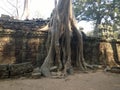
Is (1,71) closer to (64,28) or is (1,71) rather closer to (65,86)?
(65,86)

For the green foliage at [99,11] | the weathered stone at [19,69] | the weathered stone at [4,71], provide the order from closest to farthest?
the weathered stone at [4,71] → the weathered stone at [19,69] → the green foliage at [99,11]


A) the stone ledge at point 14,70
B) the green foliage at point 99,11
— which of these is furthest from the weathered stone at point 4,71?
the green foliage at point 99,11

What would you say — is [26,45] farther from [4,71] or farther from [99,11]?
[99,11]

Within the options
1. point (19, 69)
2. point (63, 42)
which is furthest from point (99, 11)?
point (19, 69)

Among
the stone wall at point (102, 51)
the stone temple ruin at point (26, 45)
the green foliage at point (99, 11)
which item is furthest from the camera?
the green foliage at point (99, 11)

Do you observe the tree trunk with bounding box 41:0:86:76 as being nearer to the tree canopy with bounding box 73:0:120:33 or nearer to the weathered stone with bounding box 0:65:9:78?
the weathered stone with bounding box 0:65:9:78

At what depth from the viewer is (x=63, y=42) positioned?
26.8 ft

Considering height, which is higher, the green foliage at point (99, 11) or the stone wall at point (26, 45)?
the green foliage at point (99, 11)

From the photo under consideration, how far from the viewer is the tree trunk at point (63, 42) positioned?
7.62 metres

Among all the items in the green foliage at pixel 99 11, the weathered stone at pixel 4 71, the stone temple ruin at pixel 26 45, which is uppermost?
the green foliage at pixel 99 11

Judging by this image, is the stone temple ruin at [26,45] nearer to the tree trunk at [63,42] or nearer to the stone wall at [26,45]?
the stone wall at [26,45]

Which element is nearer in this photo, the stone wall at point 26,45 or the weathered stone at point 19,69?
the weathered stone at point 19,69

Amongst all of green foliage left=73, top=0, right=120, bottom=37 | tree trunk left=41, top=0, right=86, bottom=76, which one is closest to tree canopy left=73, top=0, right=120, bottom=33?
green foliage left=73, top=0, right=120, bottom=37

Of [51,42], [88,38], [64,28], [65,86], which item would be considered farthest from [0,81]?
[88,38]
